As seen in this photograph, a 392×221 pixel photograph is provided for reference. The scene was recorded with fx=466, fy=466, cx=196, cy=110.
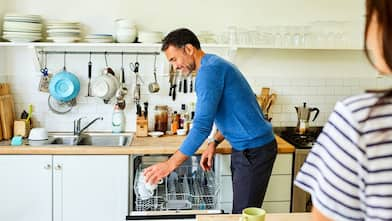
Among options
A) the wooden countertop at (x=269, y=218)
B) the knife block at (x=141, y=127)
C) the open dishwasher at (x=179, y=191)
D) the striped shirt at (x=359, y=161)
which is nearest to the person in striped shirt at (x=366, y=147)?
the striped shirt at (x=359, y=161)

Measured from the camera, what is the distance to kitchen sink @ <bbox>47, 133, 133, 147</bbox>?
11.3ft

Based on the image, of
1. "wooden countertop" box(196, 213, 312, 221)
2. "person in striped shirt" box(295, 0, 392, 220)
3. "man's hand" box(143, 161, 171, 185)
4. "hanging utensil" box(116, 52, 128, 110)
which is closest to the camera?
"person in striped shirt" box(295, 0, 392, 220)

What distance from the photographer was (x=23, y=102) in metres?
3.53

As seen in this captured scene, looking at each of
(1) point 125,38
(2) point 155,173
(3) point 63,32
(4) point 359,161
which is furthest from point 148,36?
(4) point 359,161

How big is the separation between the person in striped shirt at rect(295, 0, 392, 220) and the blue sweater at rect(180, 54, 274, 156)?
1.68 metres

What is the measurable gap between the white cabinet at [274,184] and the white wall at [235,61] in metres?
0.66

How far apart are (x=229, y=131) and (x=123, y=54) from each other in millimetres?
1312

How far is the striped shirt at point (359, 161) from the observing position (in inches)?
27.9

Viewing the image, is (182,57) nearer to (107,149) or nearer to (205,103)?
(205,103)

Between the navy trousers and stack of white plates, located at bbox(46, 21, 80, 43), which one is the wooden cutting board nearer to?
stack of white plates, located at bbox(46, 21, 80, 43)

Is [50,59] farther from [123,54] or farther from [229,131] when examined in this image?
[229,131]

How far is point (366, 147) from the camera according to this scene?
708 millimetres

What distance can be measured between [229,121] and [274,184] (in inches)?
29.1

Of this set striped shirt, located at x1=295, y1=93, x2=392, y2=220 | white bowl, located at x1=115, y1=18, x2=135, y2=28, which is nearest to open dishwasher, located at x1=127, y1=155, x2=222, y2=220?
white bowl, located at x1=115, y1=18, x2=135, y2=28
